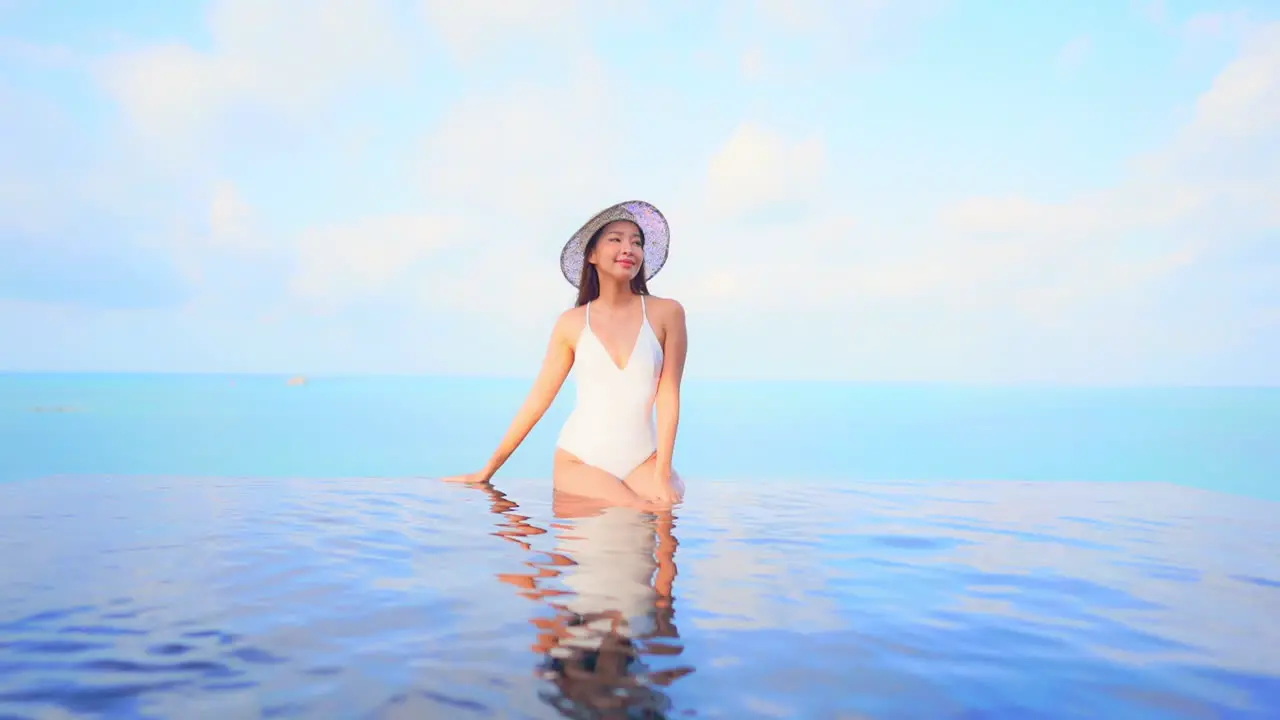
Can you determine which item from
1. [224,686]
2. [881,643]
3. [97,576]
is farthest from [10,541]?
[881,643]

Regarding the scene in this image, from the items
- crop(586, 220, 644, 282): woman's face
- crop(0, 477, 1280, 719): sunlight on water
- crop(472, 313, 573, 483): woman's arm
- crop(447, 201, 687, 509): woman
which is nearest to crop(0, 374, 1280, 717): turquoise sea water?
crop(0, 477, 1280, 719): sunlight on water

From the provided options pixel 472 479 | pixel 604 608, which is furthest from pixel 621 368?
pixel 604 608

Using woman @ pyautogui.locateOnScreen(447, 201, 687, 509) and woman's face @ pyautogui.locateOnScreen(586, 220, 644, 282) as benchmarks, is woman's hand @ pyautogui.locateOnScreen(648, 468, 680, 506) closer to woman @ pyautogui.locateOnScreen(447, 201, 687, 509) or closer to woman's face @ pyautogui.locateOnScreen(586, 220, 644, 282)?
woman @ pyautogui.locateOnScreen(447, 201, 687, 509)

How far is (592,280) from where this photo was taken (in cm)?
533

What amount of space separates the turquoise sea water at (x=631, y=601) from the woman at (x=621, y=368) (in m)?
0.36

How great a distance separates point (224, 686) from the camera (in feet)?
6.88

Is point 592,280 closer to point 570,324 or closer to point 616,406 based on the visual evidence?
point 570,324

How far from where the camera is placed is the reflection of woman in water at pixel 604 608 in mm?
2012

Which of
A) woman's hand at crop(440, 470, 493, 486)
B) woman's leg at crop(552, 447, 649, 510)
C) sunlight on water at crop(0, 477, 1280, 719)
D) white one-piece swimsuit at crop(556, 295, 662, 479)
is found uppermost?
white one-piece swimsuit at crop(556, 295, 662, 479)

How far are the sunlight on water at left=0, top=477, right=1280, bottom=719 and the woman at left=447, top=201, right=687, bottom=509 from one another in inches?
11.6

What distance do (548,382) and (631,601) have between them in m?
2.66

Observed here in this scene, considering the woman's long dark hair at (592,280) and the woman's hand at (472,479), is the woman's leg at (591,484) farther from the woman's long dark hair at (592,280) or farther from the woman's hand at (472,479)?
the woman's hand at (472,479)

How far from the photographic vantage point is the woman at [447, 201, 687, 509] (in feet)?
16.0

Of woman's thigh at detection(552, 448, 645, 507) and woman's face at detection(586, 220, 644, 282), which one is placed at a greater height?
woman's face at detection(586, 220, 644, 282)
